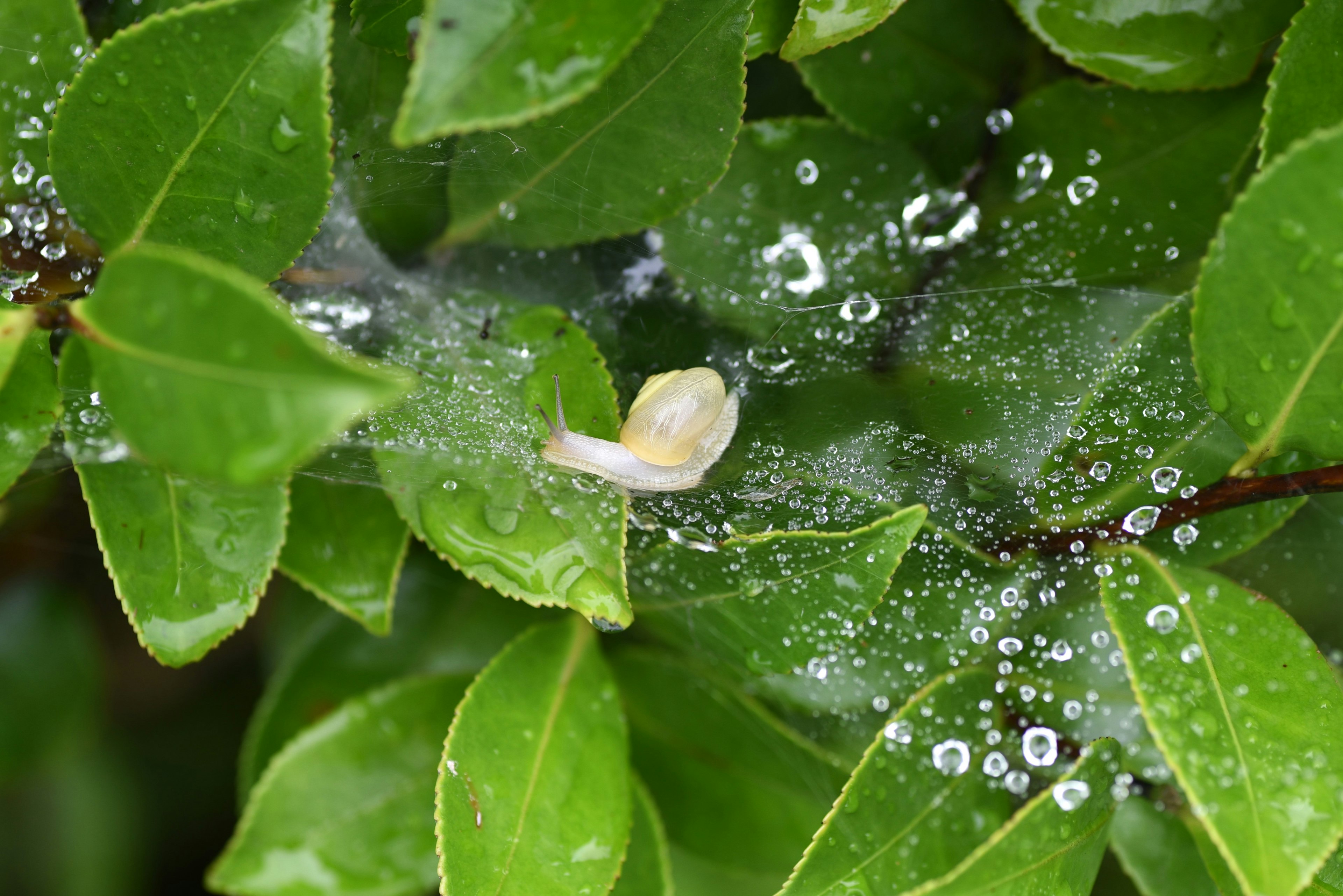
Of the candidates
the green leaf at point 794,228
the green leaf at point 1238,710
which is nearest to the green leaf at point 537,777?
the green leaf at point 794,228

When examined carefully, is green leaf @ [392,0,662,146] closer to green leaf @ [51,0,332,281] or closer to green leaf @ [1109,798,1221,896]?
green leaf @ [51,0,332,281]

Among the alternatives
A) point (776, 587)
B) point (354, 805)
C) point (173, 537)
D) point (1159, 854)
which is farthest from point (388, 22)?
point (1159, 854)

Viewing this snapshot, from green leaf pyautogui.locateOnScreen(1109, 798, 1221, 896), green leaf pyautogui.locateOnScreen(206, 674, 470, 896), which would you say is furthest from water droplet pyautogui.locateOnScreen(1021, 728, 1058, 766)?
green leaf pyautogui.locateOnScreen(206, 674, 470, 896)

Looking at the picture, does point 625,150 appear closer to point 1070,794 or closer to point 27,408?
point 27,408

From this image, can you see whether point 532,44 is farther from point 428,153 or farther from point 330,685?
point 330,685

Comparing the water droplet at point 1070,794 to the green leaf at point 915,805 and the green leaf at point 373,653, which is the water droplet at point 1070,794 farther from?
the green leaf at point 373,653

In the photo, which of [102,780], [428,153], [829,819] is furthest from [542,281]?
[102,780]
